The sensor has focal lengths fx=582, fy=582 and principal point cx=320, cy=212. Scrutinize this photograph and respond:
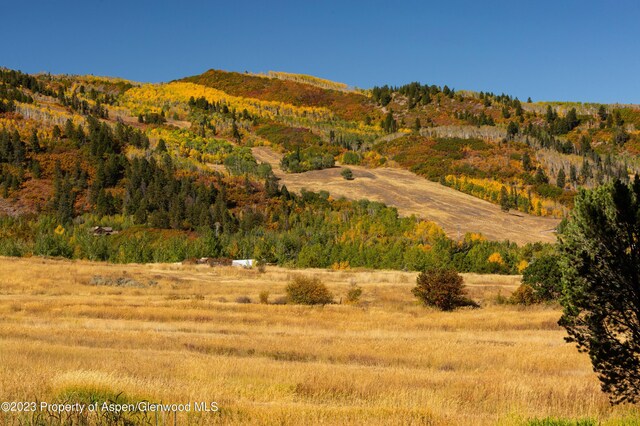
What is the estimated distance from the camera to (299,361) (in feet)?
65.3

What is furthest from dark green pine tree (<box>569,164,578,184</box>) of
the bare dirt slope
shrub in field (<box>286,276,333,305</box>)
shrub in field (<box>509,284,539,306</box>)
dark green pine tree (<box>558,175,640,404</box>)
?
dark green pine tree (<box>558,175,640,404</box>)

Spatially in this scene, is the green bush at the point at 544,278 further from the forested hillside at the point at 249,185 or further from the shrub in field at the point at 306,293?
the shrub in field at the point at 306,293

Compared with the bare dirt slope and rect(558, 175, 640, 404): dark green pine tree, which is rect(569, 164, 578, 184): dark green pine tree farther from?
rect(558, 175, 640, 404): dark green pine tree

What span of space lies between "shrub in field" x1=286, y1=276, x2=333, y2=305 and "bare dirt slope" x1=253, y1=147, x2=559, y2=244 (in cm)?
6001

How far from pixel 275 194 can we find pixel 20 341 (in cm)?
9628

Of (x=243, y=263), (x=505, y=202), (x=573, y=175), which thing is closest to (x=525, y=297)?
(x=243, y=263)

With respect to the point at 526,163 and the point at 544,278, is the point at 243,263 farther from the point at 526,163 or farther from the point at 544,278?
the point at 526,163

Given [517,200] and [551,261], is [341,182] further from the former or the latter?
[551,261]

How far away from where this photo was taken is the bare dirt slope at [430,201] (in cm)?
10300

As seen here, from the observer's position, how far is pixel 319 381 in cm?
1523

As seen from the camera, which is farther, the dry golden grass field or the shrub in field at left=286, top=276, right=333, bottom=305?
the shrub in field at left=286, top=276, right=333, bottom=305

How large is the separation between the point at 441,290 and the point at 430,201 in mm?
82295

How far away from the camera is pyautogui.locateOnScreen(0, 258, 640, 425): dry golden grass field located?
11430mm

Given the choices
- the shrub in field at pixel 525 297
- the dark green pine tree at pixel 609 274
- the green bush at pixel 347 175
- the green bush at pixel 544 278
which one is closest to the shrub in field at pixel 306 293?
the shrub in field at pixel 525 297
